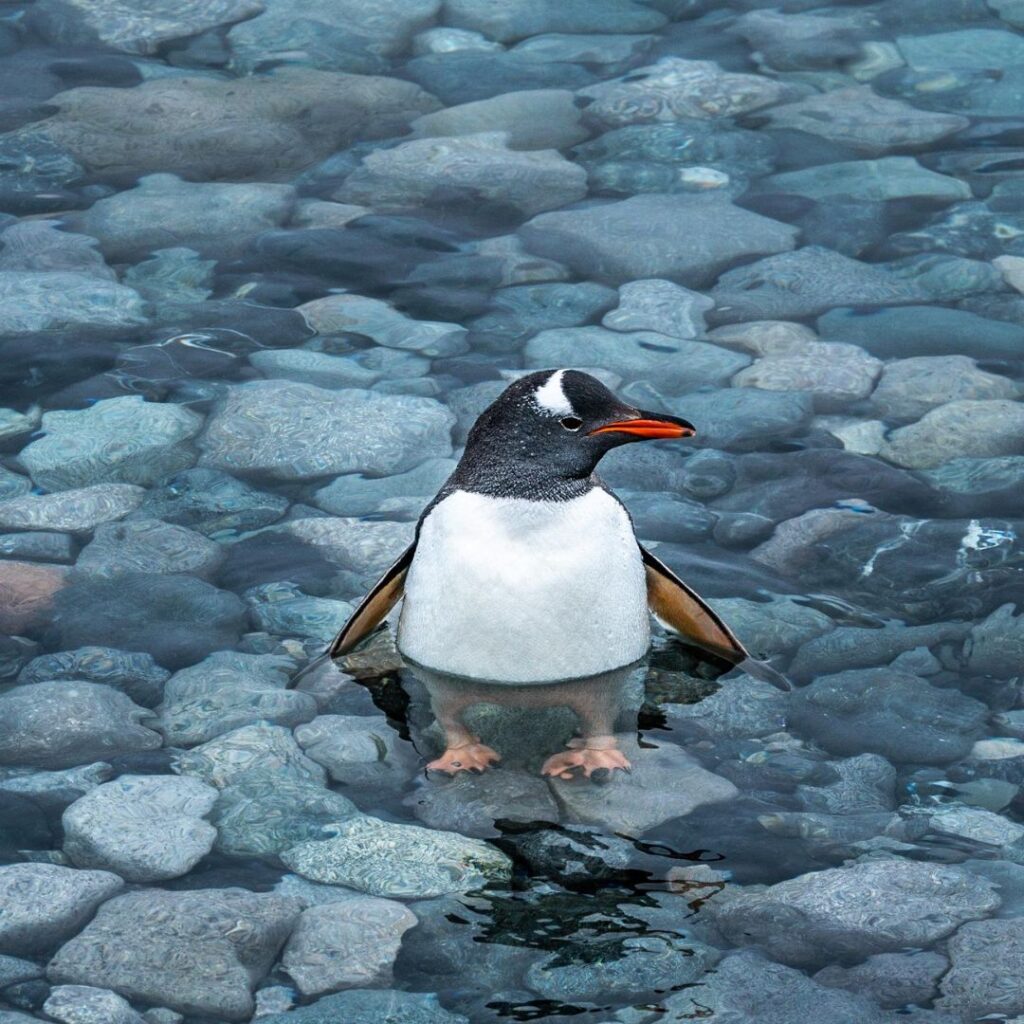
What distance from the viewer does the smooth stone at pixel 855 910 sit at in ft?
14.4

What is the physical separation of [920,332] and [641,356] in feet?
4.42

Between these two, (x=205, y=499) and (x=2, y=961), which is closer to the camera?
(x=2, y=961)

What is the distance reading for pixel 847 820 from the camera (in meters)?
4.90

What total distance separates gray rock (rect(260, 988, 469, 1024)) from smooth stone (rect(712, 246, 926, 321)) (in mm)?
4738

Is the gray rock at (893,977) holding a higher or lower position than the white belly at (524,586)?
lower

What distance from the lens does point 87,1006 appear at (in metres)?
4.17

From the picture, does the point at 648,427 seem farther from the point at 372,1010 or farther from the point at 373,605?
the point at 372,1010

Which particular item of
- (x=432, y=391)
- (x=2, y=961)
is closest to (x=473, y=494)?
(x=2, y=961)

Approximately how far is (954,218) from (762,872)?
18.1ft

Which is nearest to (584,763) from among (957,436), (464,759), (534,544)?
(464,759)

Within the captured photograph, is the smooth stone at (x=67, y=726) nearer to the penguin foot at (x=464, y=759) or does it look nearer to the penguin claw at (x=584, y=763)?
the penguin foot at (x=464, y=759)

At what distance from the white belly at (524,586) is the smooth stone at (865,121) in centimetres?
555

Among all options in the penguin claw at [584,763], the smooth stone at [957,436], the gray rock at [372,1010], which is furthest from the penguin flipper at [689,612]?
the gray rock at [372,1010]

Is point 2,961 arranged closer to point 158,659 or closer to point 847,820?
point 158,659
